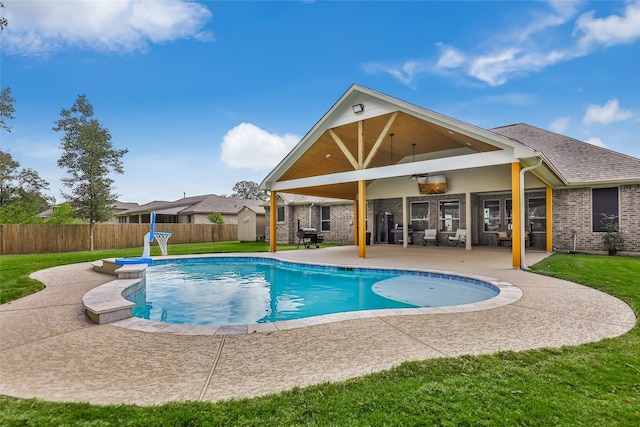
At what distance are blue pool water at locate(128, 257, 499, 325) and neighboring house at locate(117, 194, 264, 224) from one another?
1869 centimetres

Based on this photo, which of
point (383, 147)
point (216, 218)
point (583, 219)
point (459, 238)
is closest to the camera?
point (583, 219)

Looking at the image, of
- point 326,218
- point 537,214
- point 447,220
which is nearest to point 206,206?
point 326,218

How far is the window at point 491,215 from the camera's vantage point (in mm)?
15449

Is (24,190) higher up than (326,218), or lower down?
higher up

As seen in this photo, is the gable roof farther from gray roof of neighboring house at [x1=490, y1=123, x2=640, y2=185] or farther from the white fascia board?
gray roof of neighboring house at [x1=490, y1=123, x2=640, y2=185]

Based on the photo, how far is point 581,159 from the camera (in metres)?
13.9

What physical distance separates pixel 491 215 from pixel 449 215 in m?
1.86

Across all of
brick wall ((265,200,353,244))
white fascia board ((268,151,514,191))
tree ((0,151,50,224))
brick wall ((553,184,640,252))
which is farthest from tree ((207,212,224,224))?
brick wall ((553,184,640,252))

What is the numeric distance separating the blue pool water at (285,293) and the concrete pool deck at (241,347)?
1552mm

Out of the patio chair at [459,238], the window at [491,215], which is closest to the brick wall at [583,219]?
the window at [491,215]

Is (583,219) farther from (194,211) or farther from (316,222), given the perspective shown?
(194,211)

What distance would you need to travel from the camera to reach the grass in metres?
1.95

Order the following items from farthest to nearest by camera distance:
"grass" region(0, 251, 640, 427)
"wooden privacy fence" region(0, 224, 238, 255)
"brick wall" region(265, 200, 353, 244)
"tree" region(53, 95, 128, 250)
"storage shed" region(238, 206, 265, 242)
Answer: "storage shed" region(238, 206, 265, 242)
"brick wall" region(265, 200, 353, 244)
"tree" region(53, 95, 128, 250)
"wooden privacy fence" region(0, 224, 238, 255)
"grass" region(0, 251, 640, 427)

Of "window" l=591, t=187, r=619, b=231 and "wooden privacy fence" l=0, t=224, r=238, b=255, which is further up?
"window" l=591, t=187, r=619, b=231
